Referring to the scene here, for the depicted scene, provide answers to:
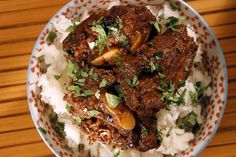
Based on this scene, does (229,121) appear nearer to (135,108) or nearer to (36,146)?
(135,108)

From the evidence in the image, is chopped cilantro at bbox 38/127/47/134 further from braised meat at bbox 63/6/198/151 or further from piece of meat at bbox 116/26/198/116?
piece of meat at bbox 116/26/198/116

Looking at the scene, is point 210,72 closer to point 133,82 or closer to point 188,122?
point 188,122

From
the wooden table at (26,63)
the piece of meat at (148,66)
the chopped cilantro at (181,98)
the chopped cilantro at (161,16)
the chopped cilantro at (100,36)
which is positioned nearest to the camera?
the piece of meat at (148,66)

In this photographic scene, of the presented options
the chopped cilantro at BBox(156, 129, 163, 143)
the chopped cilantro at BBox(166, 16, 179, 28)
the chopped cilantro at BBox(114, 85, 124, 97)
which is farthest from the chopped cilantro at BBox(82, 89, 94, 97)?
the chopped cilantro at BBox(166, 16, 179, 28)

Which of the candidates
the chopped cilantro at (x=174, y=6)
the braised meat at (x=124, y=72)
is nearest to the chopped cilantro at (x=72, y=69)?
the braised meat at (x=124, y=72)

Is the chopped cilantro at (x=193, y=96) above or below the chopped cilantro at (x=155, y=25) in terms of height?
below

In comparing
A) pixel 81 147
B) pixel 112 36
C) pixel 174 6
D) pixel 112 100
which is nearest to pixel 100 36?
pixel 112 36

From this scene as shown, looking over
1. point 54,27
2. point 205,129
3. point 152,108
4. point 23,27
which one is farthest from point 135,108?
point 23,27

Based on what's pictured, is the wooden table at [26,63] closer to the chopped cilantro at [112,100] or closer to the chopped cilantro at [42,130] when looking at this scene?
the chopped cilantro at [42,130]
